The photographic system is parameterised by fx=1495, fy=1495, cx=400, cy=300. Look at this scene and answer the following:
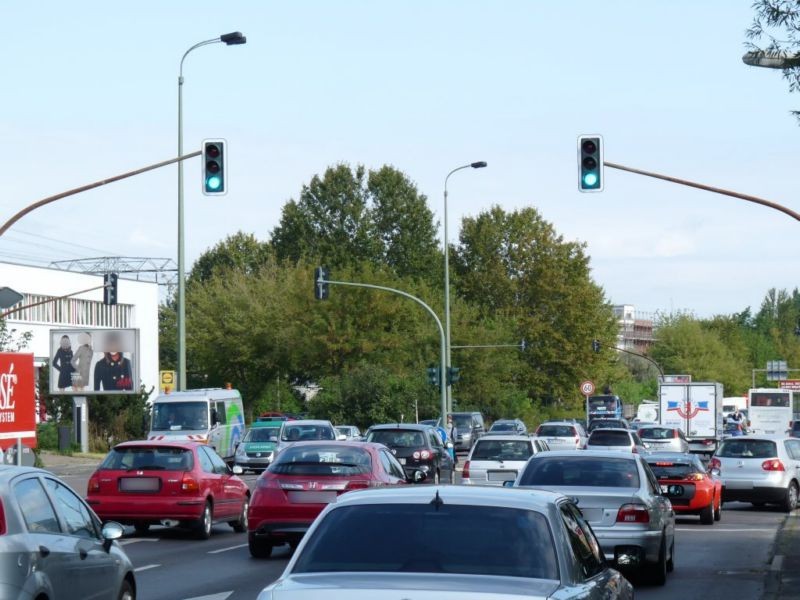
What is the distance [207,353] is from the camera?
89438mm

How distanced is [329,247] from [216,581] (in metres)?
78.8

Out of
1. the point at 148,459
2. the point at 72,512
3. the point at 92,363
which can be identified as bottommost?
the point at 148,459

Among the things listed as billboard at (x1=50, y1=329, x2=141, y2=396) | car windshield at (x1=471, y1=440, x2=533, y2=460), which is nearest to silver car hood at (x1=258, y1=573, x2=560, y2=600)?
car windshield at (x1=471, y1=440, x2=533, y2=460)

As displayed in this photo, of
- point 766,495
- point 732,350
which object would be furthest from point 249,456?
point 732,350

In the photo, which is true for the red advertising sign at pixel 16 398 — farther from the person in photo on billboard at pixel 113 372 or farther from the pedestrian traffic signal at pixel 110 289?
the person in photo on billboard at pixel 113 372

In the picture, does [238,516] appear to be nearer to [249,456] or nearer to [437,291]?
[249,456]

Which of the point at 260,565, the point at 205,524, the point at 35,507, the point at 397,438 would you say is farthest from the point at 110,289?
the point at 35,507

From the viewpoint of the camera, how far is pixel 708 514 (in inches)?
1026

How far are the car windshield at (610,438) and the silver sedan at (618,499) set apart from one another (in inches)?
978

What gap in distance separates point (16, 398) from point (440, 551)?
620 inches

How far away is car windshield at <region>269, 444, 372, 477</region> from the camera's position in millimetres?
18797

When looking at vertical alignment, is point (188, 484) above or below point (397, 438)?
below

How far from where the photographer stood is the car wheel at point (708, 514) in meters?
26.0

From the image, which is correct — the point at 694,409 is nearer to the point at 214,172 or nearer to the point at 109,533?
the point at 214,172
